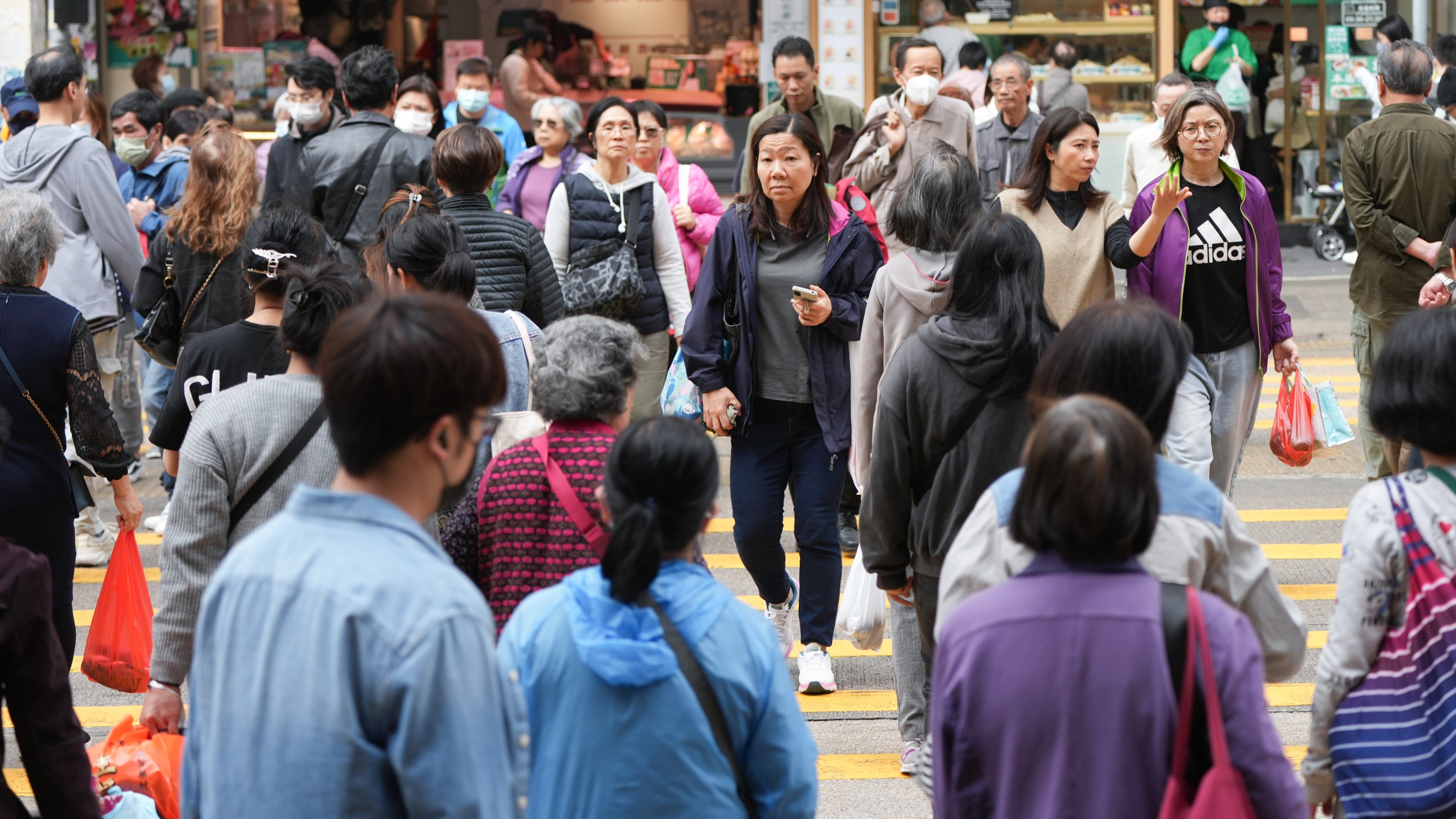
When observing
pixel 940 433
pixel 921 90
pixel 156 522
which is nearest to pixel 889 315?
pixel 940 433

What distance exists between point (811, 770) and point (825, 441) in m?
2.78

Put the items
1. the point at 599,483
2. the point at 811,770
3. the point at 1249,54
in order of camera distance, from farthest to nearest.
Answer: the point at 1249,54, the point at 599,483, the point at 811,770

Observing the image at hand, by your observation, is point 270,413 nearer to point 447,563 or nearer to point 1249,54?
point 447,563

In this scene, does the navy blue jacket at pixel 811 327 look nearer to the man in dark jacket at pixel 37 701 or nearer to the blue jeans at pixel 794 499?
the blue jeans at pixel 794 499

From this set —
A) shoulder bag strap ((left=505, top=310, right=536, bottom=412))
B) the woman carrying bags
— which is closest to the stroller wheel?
the woman carrying bags

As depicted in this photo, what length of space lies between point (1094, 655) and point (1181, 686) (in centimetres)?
15

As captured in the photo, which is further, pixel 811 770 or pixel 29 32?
pixel 29 32

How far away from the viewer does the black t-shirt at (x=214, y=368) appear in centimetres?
425

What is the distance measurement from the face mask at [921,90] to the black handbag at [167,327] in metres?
3.78

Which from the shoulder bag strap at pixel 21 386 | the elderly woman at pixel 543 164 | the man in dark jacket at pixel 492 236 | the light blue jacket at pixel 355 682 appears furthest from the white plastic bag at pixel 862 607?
the elderly woman at pixel 543 164

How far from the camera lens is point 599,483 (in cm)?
333

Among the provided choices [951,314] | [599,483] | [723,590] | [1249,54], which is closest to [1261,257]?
[951,314]

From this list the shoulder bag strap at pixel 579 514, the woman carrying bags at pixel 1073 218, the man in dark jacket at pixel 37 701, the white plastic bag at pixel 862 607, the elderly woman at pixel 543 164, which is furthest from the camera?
the elderly woman at pixel 543 164

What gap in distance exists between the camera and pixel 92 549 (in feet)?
24.8
